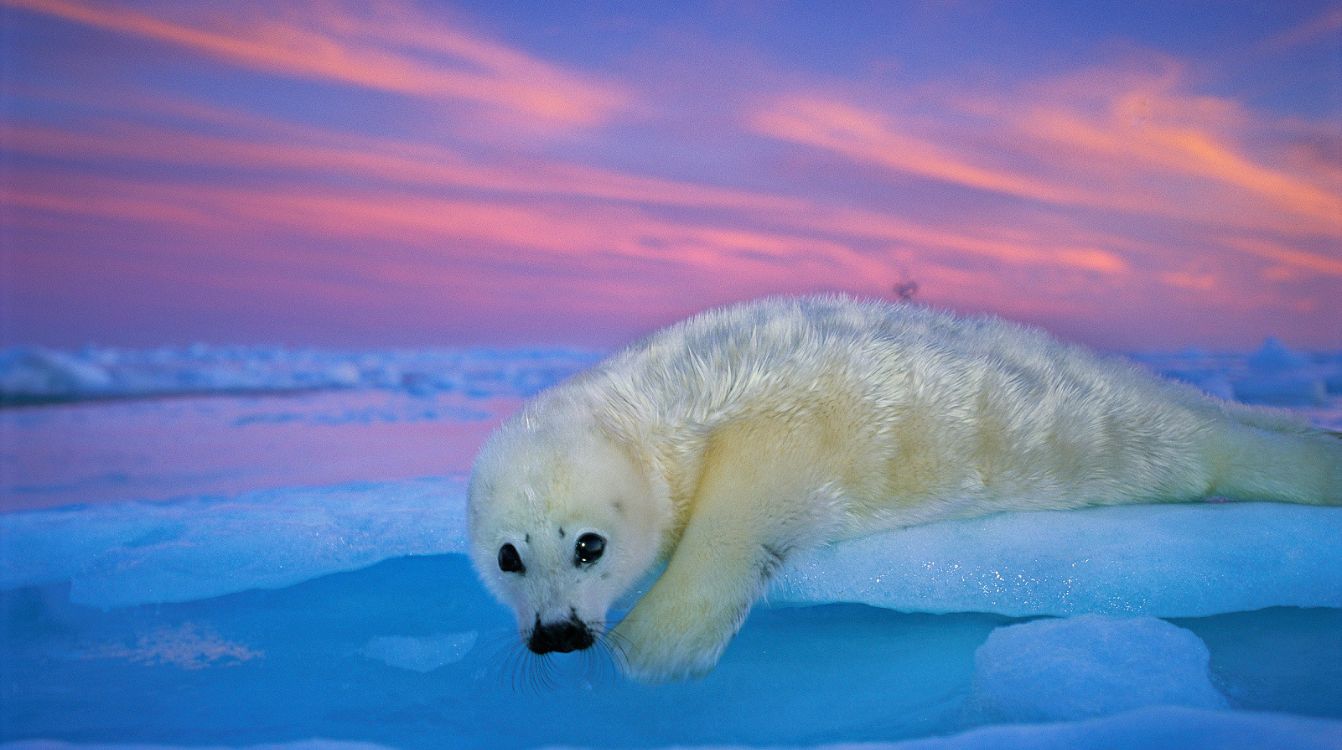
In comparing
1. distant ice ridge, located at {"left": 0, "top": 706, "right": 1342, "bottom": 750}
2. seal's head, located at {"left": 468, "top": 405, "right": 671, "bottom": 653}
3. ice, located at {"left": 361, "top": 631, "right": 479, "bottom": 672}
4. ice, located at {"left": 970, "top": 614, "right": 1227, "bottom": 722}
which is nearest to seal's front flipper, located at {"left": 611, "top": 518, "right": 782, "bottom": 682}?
seal's head, located at {"left": 468, "top": 405, "right": 671, "bottom": 653}

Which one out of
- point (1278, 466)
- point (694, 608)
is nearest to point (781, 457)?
point (694, 608)

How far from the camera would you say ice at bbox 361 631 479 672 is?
3.24 metres

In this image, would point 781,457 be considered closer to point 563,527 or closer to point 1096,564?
point 563,527

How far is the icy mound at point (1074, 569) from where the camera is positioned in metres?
2.98

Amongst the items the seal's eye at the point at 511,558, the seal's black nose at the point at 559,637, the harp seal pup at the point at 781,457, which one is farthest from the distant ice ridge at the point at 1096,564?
the seal's eye at the point at 511,558

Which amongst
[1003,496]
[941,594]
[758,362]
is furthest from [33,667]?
[1003,496]

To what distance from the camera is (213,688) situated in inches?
121

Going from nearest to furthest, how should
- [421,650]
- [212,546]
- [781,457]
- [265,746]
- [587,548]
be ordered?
[265,746] < [587,548] < [781,457] < [421,650] < [212,546]

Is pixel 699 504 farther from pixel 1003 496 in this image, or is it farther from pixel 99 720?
pixel 99 720

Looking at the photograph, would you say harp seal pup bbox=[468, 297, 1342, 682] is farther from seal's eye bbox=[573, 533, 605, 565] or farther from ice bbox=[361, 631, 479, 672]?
ice bbox=[361, 631, 479, 672]

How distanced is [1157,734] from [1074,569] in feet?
3.12

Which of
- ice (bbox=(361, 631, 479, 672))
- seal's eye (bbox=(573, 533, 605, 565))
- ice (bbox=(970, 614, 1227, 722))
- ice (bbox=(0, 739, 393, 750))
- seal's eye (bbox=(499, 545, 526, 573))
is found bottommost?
ice (bbox=(970, 614, 1227, 722))

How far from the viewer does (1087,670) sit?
99.2 inches

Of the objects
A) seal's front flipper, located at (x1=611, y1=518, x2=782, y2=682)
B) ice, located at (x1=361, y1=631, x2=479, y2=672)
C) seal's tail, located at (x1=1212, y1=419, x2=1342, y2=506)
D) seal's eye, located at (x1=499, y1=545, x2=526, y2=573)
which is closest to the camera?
seal's front flipper, located at (x1=611, y1=518, x2=782, y2=682)
